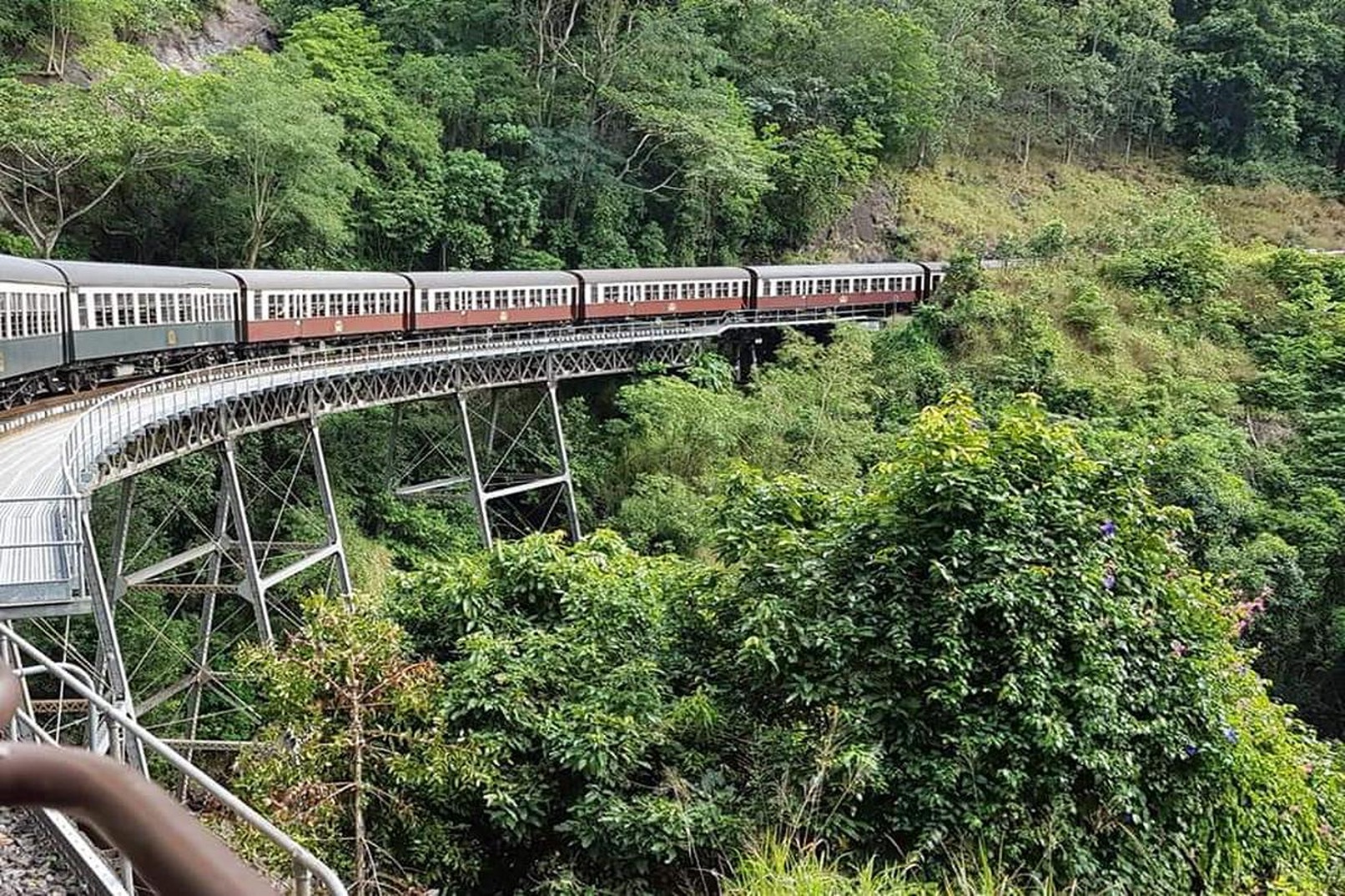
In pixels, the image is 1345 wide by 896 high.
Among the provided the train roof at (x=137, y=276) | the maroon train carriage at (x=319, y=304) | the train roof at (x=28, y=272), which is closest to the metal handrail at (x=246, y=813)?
the train roof at (x=28, y=272)

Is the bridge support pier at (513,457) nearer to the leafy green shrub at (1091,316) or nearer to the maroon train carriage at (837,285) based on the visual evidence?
the maroon train carriage at (837,285)

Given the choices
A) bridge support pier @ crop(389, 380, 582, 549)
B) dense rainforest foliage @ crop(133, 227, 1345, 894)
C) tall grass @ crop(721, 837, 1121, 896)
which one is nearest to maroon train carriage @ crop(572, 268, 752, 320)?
bridge support pier @ crop(389, 380, 582, 549)

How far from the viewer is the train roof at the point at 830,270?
→ 31.5 metres

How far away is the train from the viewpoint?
14797 millimetres

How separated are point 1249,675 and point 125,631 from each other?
16525 mm

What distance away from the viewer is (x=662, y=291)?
29.0 metres

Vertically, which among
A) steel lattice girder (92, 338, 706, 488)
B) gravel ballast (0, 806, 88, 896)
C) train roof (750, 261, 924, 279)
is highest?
train roof (750, 261, 924, 279)

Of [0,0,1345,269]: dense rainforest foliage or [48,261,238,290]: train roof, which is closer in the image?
[48,261,238,290]: train roof

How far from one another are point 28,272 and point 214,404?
119 inches

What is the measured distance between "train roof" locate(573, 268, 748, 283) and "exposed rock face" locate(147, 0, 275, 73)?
42.4 feet

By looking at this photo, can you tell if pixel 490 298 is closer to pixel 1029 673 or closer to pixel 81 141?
pixel 81 141

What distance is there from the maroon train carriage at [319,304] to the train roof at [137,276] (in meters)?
0.74

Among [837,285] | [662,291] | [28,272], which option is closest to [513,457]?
[662,291]

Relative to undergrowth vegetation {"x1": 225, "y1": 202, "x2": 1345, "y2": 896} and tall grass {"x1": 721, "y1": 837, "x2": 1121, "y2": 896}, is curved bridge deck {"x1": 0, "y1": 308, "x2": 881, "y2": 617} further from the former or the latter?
tall grass {"x1": 721, "y1": 837, "x2": 1121, "y2": 896}
